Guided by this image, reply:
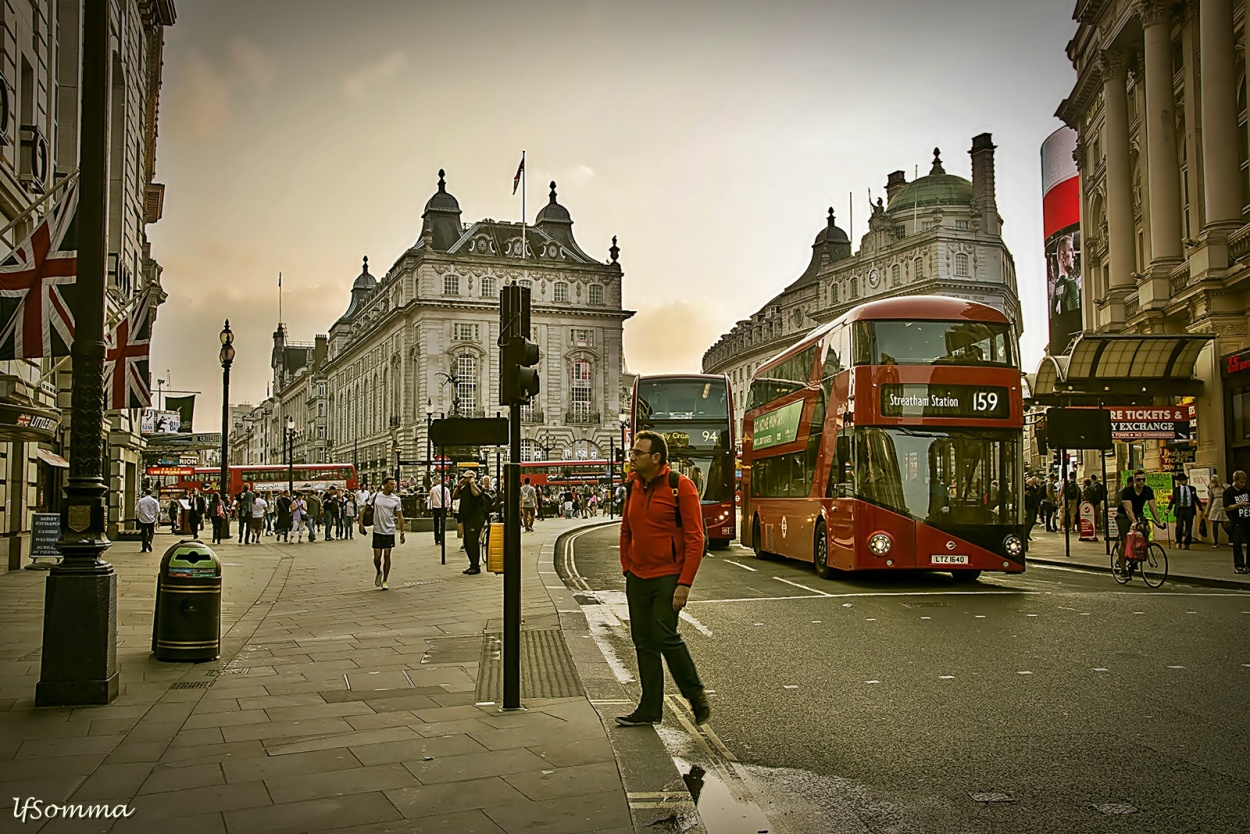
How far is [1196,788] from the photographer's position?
5.39m

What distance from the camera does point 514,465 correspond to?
7352 mm

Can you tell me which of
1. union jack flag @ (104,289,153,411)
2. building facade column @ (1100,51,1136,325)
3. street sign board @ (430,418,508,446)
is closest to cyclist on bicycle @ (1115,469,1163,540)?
street sign board @ (430,418,508,446)

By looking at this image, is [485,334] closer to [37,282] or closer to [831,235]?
[831,235]

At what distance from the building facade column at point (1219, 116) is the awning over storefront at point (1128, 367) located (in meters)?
3.12

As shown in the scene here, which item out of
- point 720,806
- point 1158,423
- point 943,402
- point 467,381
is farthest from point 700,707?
point 467,381

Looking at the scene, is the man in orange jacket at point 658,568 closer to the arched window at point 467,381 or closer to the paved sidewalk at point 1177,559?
the paved sidewalk at point 1177,559

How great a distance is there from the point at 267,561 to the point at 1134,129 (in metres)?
29.6

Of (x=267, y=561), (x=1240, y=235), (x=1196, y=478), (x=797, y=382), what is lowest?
(x=267, y=561)

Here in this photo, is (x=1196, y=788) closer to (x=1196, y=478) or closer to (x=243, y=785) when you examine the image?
(x=243, y=785)

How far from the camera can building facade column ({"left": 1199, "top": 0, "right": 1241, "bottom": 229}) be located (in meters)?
26.0

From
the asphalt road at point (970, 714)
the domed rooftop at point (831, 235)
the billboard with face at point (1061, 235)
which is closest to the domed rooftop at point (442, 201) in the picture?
the domed rooftop at point (831, 235)

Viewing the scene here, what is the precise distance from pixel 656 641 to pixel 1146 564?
1271 cm

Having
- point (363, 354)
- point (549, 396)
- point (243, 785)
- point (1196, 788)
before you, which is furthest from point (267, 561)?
point (363, 354)

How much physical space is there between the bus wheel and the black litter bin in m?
10.2
